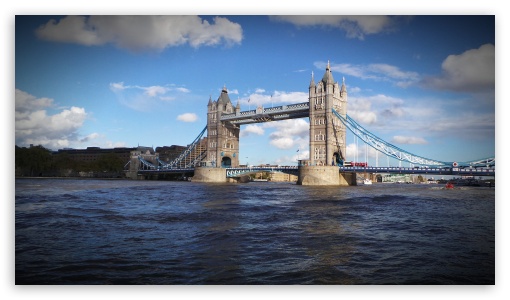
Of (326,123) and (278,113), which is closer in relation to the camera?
(326,123)

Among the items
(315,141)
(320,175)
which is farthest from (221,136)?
(320,175)

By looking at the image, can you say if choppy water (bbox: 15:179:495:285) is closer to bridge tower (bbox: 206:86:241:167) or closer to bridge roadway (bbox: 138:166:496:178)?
bridge roadway (bbox: 138:166:496:178)

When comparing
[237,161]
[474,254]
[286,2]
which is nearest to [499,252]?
[474,254]

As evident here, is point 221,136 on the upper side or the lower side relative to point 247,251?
upper

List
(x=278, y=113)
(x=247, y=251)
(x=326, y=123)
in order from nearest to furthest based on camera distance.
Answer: (x=247, y=251)
(x=326, y=123)
(x=278, y=113)

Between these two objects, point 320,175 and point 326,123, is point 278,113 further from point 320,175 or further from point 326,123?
point 320,175

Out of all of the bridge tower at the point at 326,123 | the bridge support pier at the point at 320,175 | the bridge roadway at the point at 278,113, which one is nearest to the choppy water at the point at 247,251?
the bridge support pier at the point at 320,175

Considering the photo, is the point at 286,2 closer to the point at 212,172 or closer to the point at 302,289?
the point at 302,289
